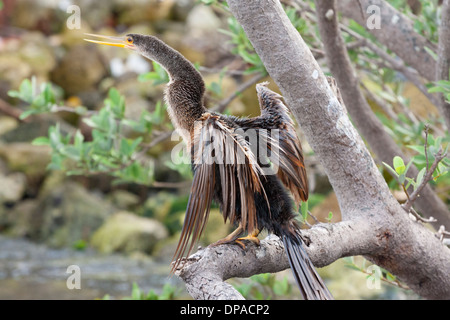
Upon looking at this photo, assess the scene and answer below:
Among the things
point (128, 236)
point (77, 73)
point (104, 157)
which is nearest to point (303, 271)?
point (104, 157)

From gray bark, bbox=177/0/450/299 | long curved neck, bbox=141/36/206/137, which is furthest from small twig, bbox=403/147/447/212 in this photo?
long curved neck, bbox=141/36/206/137

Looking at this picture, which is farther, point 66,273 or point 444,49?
point 66,273

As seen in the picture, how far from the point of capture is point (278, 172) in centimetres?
213

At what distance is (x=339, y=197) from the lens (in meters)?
2.10

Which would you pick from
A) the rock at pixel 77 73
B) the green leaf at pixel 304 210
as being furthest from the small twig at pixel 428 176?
the rock at pixel 77 73

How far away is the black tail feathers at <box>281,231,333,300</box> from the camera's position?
168cm

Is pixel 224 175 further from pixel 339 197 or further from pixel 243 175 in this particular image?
pixel 339 197

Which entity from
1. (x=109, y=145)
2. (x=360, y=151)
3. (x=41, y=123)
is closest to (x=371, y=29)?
(x=360, y=151)

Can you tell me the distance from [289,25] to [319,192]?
20.9 ft

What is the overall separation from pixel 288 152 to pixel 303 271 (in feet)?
1.69

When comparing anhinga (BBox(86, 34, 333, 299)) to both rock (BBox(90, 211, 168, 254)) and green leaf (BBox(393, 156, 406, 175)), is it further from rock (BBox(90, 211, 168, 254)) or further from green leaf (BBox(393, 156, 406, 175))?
rock (BBox(90, 211, 168, 254))

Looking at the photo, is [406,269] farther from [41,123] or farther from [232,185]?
[41,123]

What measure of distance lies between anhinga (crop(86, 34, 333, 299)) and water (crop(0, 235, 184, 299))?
332 centimetres

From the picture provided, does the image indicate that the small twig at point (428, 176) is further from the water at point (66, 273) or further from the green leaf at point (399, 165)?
the water at point (66, 273)
